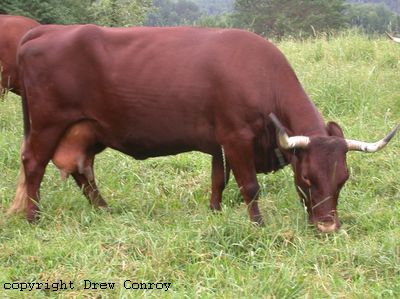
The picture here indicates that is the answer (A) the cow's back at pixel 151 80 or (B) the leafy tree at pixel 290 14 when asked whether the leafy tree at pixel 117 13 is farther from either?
(A) the cow's back at pixel 151 80

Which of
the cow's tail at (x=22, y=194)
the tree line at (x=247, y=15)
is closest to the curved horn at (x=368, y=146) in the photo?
the cow's tail at (x=22, y=194)

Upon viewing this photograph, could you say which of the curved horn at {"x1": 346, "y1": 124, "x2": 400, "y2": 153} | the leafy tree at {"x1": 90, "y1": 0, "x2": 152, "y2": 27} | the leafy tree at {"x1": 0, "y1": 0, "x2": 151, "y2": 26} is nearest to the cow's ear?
the curved horn at {"x1": 346, "y1": 124, "x2": 400, "y2": 153}

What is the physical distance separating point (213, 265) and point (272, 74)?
163 centimetres

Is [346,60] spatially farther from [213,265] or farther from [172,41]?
[213,265]

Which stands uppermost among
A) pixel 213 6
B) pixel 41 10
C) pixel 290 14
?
pixel 41 10

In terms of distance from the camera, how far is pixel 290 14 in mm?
45062

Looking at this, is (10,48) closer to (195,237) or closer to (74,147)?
(74,147)

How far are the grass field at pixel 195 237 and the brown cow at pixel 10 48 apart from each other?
1.23 m

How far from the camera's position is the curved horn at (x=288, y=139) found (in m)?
4.57

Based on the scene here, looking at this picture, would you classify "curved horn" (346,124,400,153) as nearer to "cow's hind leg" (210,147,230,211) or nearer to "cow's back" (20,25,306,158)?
"cow's back" (20,25,306,158)

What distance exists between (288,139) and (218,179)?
1.00 m

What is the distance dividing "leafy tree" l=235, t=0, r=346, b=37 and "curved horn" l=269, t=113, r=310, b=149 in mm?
37120

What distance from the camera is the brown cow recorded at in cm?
809

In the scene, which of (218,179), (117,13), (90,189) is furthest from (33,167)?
(117,13)
